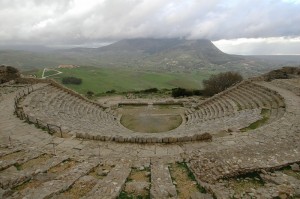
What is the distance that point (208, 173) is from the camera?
953 cm

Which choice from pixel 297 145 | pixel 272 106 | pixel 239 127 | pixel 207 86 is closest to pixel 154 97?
pixel 207 86

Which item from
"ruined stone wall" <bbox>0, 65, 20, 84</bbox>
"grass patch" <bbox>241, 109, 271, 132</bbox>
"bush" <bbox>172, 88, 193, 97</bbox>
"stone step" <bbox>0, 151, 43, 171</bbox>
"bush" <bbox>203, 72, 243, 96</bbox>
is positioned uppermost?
"ruined stone wall" <bbox>0, 65, 20, 84</bbox>

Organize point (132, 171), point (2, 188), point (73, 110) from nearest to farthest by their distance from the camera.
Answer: point (2, 188)
point (132, 171)
point (73, 110)

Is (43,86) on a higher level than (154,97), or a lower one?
higher

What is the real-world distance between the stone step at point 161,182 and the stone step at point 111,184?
1.00 metres

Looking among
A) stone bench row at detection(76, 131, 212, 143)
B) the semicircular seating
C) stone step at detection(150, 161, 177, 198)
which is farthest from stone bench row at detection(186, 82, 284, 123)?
stone step at detection(150, 161, 177, 198)

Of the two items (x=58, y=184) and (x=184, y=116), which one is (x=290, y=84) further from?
(x=58, y=184)

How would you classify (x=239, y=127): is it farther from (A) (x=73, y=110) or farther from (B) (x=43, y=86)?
(B) (x=43, y=86)

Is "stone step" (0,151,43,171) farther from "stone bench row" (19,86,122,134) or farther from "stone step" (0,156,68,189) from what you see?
"stone bench row" (19,86,122,134)

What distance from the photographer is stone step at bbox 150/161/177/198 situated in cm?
817

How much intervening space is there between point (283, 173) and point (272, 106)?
13.7 meters

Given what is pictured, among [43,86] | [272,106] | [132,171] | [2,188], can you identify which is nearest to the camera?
[2,188]

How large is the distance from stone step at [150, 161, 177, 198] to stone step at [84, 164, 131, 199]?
3.29 feet

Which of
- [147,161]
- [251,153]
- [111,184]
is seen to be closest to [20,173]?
[111,184]
